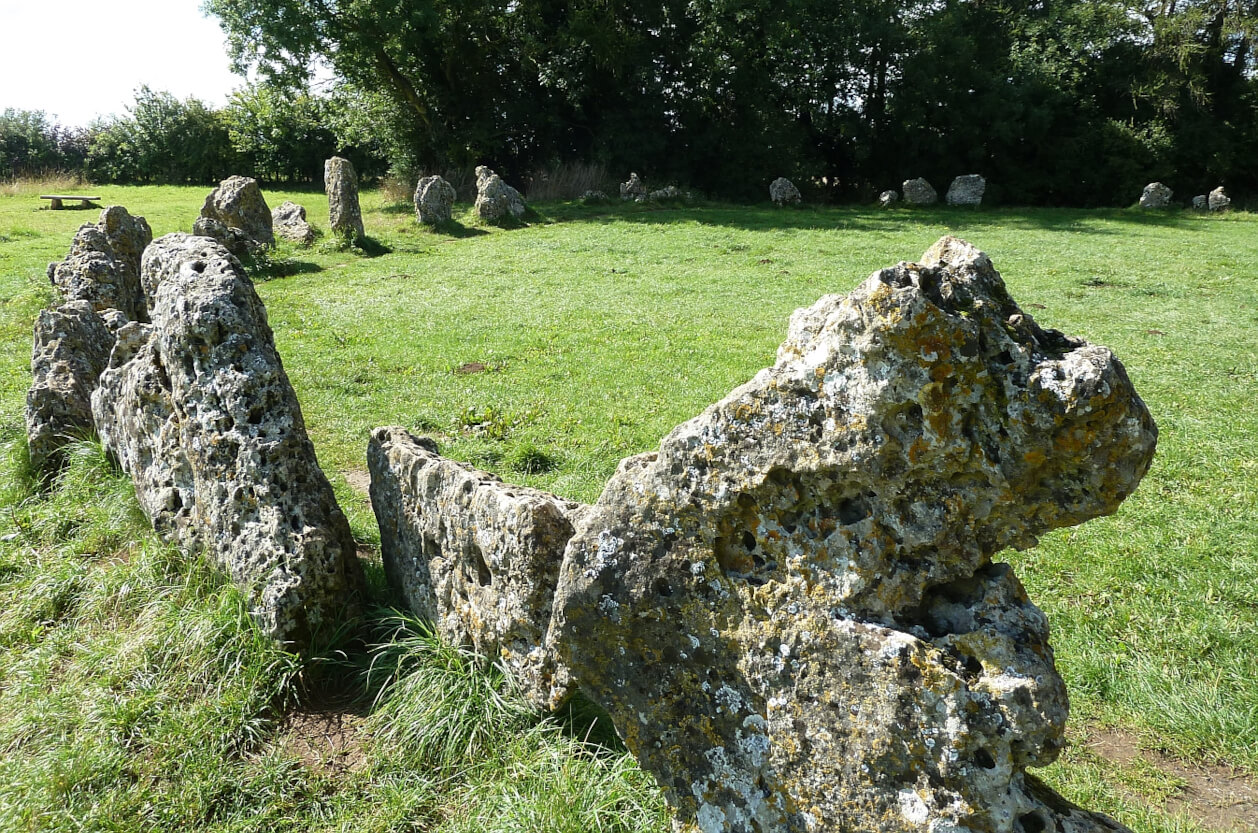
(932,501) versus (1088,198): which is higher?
(1088,198)

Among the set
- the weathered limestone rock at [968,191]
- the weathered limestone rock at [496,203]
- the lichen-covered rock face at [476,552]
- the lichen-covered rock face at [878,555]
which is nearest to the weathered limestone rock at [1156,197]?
the weathered limestone rock at [968,191]

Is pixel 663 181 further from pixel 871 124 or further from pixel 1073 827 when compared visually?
pixel 1073 827

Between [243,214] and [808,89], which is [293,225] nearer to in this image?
[243,214]

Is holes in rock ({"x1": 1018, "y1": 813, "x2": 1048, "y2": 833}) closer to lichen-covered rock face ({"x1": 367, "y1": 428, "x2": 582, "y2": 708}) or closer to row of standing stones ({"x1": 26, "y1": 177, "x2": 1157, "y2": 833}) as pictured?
row of standing stones ({"x1": 26, "y1": 177, "x2": 1157, "y2": 833})

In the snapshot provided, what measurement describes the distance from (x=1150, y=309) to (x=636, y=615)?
1416 cm

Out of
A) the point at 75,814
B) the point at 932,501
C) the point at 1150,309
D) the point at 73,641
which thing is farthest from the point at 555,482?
the point at 1150,309

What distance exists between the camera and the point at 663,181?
1227 inches

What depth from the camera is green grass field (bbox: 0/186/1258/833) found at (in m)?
3.74

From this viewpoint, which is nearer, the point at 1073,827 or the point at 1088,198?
the point at 1073,827

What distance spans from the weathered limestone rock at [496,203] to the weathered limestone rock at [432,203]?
1.08m

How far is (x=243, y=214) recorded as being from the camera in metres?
18.8

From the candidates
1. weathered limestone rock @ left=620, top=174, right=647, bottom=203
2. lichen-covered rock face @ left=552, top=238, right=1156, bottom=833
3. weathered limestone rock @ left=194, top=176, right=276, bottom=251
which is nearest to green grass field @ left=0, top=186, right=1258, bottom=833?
lichen-covered rock face @ left=552, top=238, right=1156, bottom=833

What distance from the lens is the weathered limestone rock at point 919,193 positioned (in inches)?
1141

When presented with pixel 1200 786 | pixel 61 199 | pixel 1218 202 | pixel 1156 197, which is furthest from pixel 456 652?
pixel 61 199
